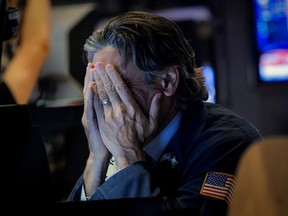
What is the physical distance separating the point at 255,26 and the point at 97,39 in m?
0.53

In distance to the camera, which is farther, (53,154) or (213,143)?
(53,154)

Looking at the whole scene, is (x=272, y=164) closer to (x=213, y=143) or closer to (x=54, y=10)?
(x=213, y=143)

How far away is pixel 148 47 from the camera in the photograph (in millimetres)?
1159

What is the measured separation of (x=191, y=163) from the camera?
1.15 metres

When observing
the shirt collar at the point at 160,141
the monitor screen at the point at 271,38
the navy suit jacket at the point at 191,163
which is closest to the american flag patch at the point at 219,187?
the navy suit jacket at the point at 191,163

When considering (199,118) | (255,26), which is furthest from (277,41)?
(199,118)

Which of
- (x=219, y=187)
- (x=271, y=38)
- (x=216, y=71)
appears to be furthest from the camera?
(x=271, y=38)

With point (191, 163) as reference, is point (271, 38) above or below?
above

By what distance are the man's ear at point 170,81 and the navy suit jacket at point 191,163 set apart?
0.19ft

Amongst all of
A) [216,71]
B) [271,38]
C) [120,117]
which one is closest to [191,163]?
[120,117]

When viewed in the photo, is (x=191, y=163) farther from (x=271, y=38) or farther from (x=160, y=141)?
(x=271, y=38)

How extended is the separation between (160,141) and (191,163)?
8cm

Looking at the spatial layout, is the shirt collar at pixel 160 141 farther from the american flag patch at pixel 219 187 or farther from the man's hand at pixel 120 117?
the american flag patch at pixel 219 187

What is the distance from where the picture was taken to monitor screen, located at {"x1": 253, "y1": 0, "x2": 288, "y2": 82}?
4.86 feet
